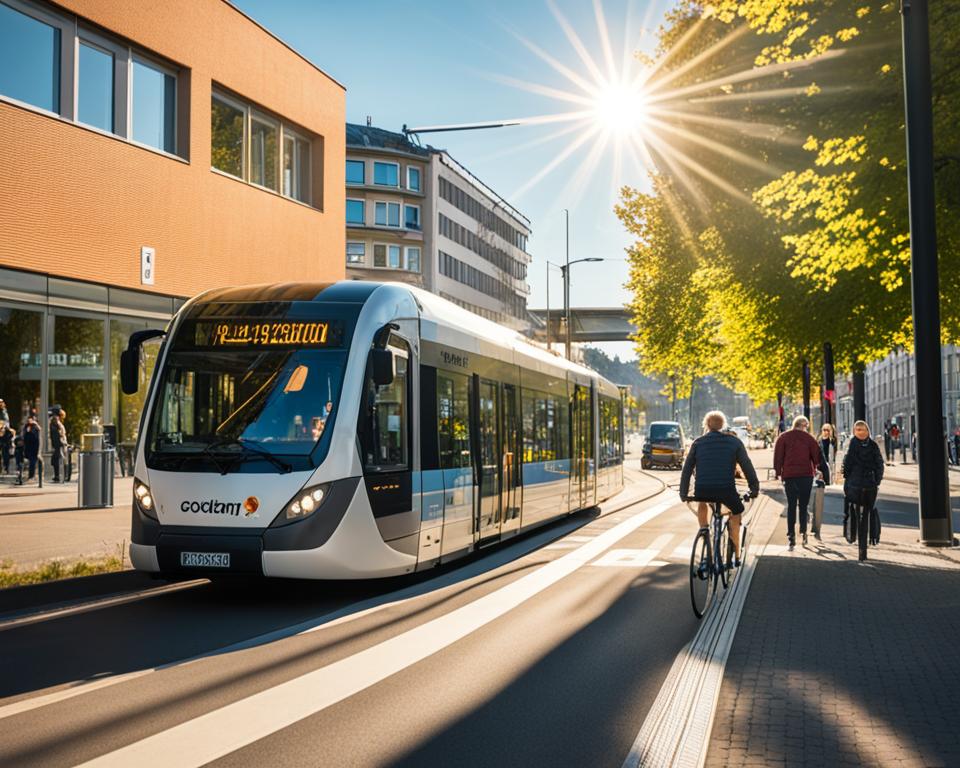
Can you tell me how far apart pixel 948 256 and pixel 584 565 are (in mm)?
12919

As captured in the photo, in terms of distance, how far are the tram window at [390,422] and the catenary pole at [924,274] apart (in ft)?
24.2

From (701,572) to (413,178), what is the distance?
72.4m

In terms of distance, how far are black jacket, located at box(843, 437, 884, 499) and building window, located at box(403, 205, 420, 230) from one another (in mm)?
66463

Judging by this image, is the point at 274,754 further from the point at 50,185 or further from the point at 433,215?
the point at 433,215

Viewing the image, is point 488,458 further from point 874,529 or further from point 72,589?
point 72,589

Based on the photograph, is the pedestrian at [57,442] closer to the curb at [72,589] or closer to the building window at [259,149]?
the building window at [259,149]

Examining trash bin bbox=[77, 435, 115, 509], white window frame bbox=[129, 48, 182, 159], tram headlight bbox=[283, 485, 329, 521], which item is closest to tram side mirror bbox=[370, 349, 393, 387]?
tram headlight bbox=[283, 485, 329, 521]

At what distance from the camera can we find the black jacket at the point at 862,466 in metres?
14.6

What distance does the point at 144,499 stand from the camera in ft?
34.7

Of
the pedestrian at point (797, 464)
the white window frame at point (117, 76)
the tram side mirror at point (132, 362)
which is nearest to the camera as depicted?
the tram side mirror at point (132, 362)

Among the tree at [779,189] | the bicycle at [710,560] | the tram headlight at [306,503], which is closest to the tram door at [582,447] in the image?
the tree at [779,189]

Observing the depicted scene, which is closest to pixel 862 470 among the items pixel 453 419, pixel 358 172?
pixel 453 419

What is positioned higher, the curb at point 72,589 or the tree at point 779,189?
the tree at point 779,189

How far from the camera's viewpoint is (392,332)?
11.4 metres
